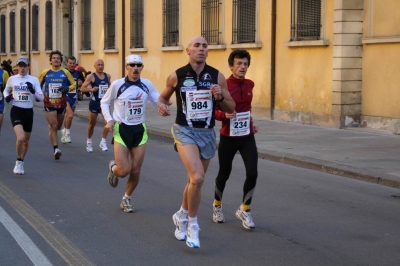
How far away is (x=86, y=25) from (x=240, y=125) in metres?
28.5

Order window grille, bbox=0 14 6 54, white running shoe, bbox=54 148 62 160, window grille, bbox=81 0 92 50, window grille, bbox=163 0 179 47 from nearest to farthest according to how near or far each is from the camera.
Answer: white running shoe, bbox=54 148 62 160 < window grille, bbox=163 0 179 47 < window grille, bbox=81 0 92 50 < window grille, bbox=0 14 6 54

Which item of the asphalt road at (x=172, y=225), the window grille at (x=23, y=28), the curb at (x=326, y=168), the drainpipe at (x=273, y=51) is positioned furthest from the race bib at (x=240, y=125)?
the window grille at (x=23, y=28)

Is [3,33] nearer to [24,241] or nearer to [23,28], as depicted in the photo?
[23,28]

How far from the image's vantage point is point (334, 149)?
13945 millimetres

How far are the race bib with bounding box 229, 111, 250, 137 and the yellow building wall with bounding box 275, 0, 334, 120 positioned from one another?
10.9 metres

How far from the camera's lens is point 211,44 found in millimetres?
23578

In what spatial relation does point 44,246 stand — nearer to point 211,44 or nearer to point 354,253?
point 354,253

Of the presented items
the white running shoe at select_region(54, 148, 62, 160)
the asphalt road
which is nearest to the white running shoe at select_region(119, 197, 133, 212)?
the asphalt road

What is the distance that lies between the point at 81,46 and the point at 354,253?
3019 centimetres

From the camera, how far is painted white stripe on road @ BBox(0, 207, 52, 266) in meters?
6.15

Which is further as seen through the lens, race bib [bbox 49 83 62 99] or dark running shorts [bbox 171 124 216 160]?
race bib [bbox 49 83 62 99]

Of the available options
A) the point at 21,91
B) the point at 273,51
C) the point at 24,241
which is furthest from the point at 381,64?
the point at 24,241

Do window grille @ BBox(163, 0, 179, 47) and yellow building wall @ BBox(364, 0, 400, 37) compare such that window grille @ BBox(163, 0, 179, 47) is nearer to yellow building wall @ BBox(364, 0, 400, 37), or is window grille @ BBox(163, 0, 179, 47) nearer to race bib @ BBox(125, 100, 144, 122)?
yellow building wall @ BBox(364, 0, 400, 37)

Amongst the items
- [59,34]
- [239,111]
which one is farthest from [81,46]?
[239,111]
